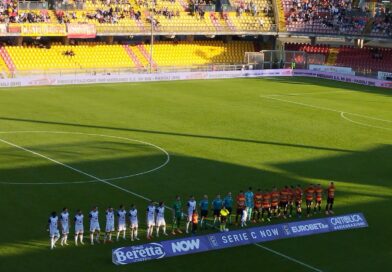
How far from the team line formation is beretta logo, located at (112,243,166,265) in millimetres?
1940

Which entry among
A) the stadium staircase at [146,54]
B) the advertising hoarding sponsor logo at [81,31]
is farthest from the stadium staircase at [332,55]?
the advertising hoarding sponsor logo at [81,31]

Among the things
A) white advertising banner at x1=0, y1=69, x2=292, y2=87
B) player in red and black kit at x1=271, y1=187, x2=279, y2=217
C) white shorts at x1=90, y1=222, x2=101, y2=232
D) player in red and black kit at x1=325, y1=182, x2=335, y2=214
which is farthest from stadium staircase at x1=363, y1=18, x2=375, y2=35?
white shorts at x1=90, y1=222, x2=101, y2=232

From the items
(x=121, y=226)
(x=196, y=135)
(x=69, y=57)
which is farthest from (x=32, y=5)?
(x=121, y=226)

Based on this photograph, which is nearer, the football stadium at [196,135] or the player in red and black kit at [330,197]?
the football stadium at [196,135]

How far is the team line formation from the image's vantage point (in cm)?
2247

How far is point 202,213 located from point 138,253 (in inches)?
164

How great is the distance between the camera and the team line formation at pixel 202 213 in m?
22.5

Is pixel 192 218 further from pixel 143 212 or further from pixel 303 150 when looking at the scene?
pixel 303 150

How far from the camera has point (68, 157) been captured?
34.0 m

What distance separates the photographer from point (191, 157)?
114 feet

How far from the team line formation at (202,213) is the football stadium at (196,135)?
65 millimetres

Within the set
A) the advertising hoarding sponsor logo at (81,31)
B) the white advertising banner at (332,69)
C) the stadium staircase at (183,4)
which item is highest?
the stadium staircase at (183,4)

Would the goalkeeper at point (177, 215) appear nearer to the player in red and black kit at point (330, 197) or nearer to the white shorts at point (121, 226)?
the white shorts at point (121, 226)

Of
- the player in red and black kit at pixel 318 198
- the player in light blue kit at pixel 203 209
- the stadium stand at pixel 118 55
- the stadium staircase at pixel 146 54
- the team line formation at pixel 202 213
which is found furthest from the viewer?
the stadium staircase at pixel 146 54
